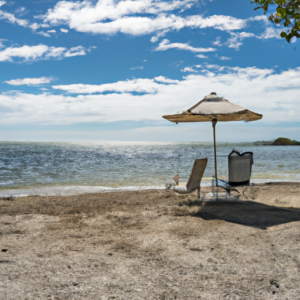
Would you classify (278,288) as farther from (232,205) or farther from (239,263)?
(232,205)

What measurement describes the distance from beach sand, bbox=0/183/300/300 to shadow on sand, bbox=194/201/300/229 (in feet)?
0.05

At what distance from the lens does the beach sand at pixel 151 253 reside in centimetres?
235

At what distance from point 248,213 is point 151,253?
8.33 feet

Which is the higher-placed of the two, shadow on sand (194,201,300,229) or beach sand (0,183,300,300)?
shadow on sand (194,201,300,229)

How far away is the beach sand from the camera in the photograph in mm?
2354

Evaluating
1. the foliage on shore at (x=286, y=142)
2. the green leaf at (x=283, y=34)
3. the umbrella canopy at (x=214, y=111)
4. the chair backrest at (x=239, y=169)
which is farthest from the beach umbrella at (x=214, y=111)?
the foliage on shore at (x=286, y=142)

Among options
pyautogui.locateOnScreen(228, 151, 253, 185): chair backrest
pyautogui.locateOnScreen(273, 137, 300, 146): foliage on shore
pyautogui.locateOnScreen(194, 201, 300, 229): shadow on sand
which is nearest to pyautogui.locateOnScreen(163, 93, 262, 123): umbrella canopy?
pyautogui.locateOnScreen(228, 151, 253, 185): chair backrest

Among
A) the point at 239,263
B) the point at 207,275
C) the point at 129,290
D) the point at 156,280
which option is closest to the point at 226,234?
the point at 239,263

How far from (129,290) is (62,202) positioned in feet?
14.8

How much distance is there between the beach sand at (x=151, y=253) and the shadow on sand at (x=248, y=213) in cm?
2

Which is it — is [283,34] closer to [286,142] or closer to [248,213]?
[248,213]

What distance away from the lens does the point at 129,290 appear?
7.68ft

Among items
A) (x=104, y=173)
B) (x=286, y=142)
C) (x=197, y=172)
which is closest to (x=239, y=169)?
(x=197, y=172)

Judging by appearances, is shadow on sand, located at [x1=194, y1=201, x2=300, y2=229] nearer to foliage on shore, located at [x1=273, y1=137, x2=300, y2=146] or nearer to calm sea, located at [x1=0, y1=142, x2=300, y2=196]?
calm sea, located at [x1=0, y1=142, x2=300, y2=196]
